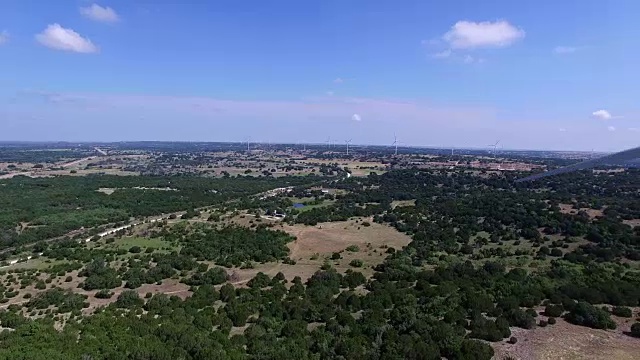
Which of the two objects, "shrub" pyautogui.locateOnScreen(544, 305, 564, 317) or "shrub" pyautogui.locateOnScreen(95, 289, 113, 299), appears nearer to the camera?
"shrub" pyautogui.locateOnScreen(544, 305, 564, 317)

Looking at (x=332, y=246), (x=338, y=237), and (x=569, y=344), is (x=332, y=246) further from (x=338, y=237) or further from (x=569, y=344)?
(x=569, y=344)

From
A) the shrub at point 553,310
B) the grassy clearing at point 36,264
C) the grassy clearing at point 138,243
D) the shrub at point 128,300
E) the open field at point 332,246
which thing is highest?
the shrub at point 553,310

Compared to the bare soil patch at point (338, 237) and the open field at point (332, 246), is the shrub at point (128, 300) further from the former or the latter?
the bare soil patch at point (338, 237)

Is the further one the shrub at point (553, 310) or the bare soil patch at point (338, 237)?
the bare soil patch at point (338, 237)

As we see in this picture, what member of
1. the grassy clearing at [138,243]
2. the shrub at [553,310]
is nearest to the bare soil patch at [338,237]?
the grassy clearing at [138,243]

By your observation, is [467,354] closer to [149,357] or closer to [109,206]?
[149,357]

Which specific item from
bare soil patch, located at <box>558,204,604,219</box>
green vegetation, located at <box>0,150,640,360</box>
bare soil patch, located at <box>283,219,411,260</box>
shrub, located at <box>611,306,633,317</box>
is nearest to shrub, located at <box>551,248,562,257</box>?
green vegetation, located at <box>0,150,640,360</box>

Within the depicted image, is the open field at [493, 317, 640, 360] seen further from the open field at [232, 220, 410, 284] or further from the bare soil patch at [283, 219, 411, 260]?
the bare soil patch at [283, 219, 411, 260]

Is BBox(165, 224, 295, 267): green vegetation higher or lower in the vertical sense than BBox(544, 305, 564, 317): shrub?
lower

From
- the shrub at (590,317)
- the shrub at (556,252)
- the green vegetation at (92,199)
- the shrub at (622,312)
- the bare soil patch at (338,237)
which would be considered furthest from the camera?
the green vegetation at (92,199)

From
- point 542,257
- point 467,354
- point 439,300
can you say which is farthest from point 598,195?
point 467,354

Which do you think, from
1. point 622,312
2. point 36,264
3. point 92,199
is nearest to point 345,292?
point 622,312
